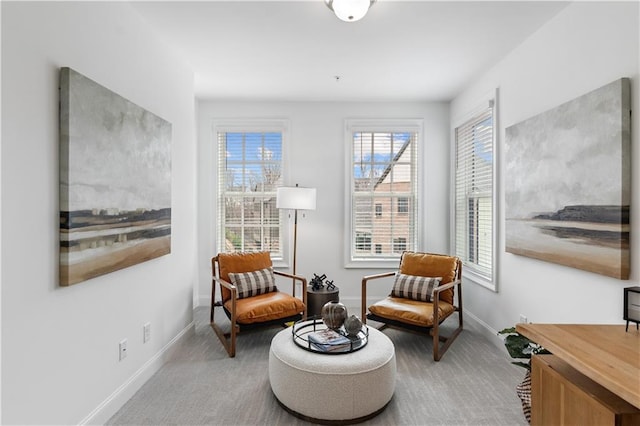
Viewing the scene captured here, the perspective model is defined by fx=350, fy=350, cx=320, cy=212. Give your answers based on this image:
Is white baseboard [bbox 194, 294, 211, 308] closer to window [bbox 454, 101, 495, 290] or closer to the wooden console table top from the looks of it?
window [bbox 454, 101, 495, 290]

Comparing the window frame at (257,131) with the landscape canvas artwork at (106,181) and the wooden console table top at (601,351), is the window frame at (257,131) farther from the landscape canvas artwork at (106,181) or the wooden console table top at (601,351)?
the wooden console table top at (601,351)

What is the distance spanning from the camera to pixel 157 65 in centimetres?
282

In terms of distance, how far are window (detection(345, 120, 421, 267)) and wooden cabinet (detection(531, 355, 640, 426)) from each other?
10.1 ft

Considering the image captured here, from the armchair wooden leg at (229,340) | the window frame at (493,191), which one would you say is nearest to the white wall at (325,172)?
the window frame at (493,191)

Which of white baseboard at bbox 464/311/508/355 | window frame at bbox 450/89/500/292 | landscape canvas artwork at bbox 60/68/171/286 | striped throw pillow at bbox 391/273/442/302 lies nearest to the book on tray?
striped throw pillow at bbox 391/273/442/302

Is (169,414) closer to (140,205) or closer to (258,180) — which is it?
(140,205)

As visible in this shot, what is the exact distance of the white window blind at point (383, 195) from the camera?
4.67 meters

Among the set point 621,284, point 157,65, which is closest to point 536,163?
point 621,284

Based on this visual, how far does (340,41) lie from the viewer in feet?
9.47

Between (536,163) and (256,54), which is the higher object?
(256,54)

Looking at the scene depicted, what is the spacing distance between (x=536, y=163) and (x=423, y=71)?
4.93 feet

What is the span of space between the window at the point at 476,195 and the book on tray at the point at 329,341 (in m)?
1.81

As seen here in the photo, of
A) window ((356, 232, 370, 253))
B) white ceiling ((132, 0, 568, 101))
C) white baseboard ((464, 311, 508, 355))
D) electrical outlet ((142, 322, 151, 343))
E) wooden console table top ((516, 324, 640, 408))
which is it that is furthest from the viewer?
window ((356, 232, 370, 253))

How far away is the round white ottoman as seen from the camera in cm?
209
